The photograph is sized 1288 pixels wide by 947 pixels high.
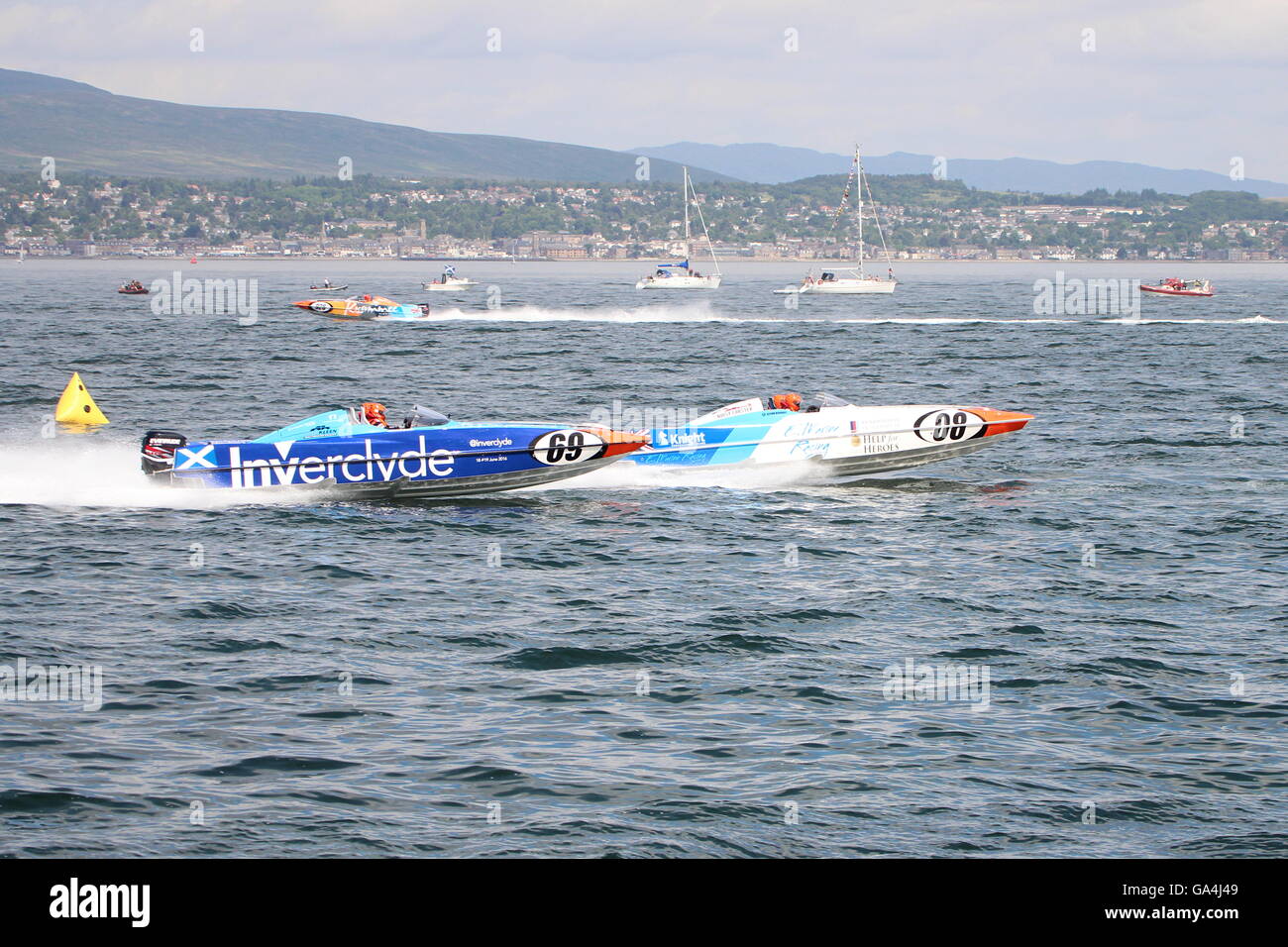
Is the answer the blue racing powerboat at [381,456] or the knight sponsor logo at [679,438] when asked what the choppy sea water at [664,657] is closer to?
the blue racing powerboat at [381,456]

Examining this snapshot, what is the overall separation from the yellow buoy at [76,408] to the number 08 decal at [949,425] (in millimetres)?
19856

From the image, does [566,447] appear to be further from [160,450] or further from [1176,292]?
[1176,292]

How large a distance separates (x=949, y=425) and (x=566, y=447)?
6.86 meters

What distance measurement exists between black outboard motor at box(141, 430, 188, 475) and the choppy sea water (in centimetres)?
66

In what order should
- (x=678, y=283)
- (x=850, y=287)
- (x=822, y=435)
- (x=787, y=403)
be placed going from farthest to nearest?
(x=678, y=283) → (x=850, y=287) → (x=787, y=403) → (x=822, y=435)

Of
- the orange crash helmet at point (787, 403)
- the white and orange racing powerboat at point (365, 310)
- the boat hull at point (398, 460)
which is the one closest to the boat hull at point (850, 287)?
the white and orange racing powerboat at point (365, 310)

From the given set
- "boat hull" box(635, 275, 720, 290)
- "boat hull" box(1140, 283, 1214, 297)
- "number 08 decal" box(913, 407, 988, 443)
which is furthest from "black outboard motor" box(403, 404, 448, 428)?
"boat hull" box(635, 275, 720, 290)

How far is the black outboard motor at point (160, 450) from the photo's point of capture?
22.2 meters

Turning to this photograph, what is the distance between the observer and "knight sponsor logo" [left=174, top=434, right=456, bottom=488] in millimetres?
21953

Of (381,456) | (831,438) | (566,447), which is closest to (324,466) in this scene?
(381,456)

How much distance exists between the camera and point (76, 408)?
108ft

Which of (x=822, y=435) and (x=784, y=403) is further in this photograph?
(x=784, y=403)

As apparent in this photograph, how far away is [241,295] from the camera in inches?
4729
